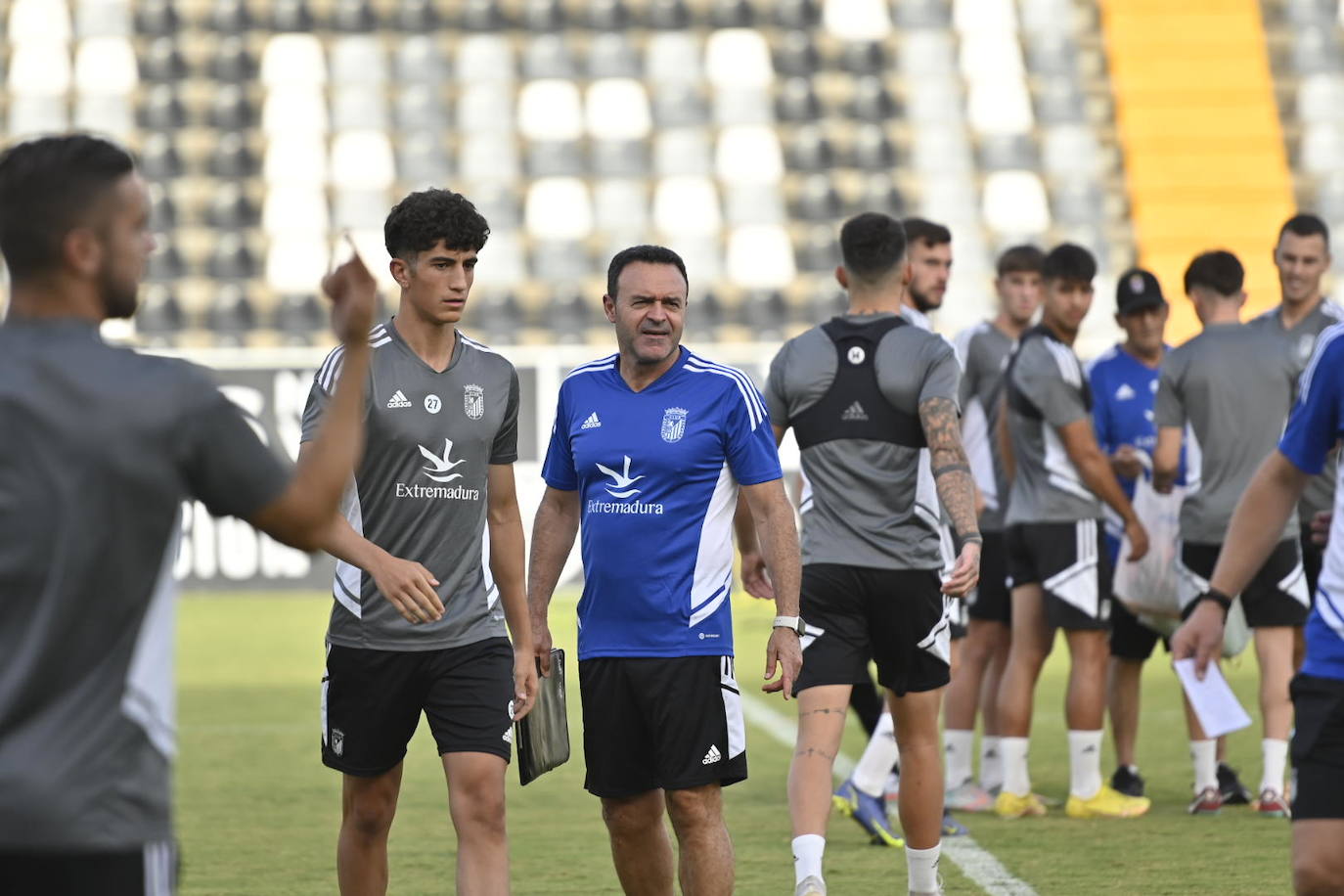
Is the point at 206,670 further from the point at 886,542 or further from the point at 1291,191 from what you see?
the point at 1291,191

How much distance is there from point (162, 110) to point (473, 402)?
24.7 m

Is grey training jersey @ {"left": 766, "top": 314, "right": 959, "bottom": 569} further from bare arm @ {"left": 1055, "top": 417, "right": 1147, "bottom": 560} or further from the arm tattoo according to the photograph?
bare arm @ {"left": 1055, "top": 417, "right": 1147, "bottom": 560}

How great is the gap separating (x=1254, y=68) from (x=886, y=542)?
83.6 ft

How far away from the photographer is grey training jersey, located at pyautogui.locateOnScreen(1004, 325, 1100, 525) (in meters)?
8.43

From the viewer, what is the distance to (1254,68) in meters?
30.0

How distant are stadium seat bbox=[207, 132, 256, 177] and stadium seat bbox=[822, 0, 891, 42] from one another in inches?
343

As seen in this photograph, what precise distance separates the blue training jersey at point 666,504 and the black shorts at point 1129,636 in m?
4.09

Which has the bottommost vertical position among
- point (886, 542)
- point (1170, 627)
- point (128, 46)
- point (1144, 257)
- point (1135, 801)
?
point (1135, 801)

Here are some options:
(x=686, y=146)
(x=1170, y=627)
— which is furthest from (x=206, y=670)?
(x=686, y=146)

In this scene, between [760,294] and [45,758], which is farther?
[760,294]

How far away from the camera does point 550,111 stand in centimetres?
2917

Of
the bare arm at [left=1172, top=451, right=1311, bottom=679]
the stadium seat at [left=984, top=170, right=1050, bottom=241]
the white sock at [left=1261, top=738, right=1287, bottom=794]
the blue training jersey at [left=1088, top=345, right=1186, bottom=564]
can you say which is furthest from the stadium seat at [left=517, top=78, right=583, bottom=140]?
the bare arm at [left=1172, top=451, right=1311, bottom=679]

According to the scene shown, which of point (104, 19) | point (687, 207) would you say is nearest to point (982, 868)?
point (687, 207)

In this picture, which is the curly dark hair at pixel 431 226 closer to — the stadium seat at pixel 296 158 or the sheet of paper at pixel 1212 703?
the sheet of paper at pixel 1212 703
